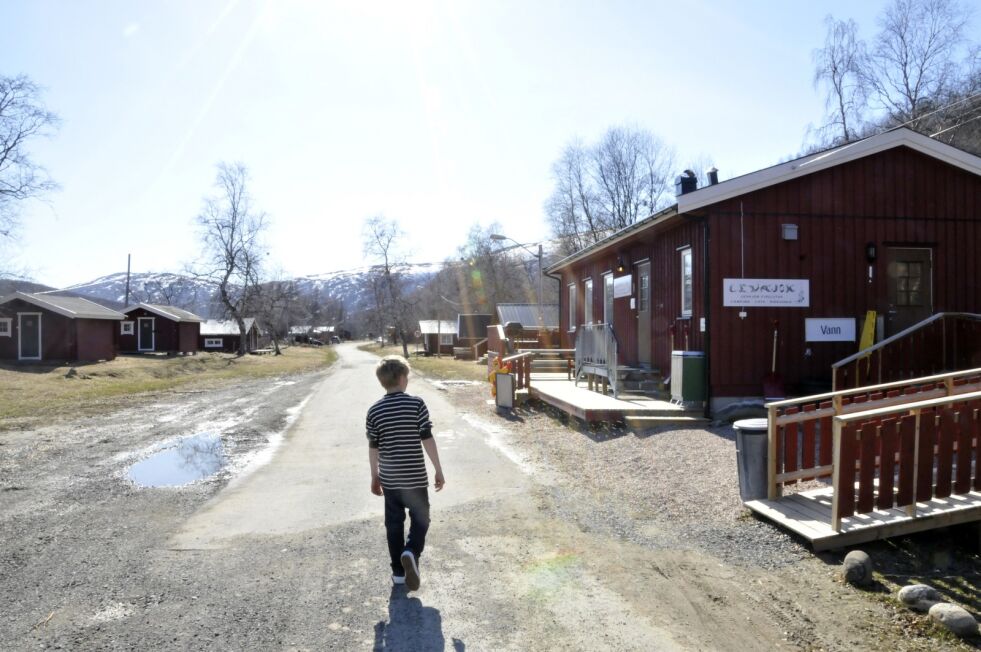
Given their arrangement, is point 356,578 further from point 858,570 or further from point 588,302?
point 588,302

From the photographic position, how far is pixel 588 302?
1983cm

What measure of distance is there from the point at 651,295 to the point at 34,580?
469 inches

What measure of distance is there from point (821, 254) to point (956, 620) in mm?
8690

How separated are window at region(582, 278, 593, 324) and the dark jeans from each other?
15.3 metres

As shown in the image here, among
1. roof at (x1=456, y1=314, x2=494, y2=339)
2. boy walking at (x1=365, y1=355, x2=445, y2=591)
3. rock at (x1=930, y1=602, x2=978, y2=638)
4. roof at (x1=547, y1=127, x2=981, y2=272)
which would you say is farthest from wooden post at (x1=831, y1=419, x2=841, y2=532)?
roof at (x1=456, y1=314, x2=494, y2=339)

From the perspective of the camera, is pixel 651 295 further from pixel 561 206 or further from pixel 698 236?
pixel 561 206

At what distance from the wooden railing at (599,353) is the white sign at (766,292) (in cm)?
217

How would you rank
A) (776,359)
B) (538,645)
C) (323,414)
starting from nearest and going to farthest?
(538,645)
(776,359)
(323,414)

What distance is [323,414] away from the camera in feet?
51.7

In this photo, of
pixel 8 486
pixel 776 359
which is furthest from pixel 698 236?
pixel 8 486

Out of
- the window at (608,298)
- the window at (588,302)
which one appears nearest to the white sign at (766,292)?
the window at (608,298)

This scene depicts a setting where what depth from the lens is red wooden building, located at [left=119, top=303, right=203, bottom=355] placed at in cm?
4803

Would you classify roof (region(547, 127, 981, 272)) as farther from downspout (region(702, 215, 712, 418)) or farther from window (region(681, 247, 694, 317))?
window (region(681, 247, 694, 317))

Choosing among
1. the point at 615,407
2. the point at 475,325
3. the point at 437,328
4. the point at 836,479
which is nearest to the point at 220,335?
the point at 437,328
